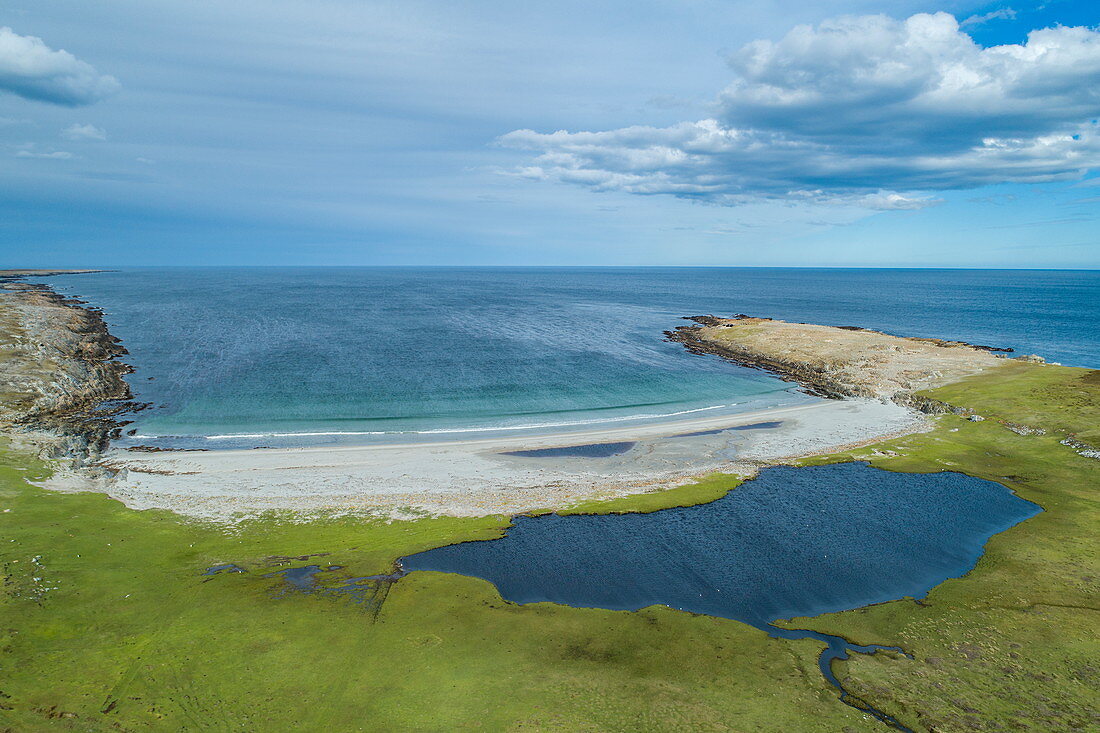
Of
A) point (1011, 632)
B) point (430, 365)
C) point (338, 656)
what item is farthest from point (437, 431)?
point (1011, 632)

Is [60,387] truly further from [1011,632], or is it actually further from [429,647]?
[1011,632]

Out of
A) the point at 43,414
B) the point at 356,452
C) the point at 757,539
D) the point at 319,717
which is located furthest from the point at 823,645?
the point at 43,414

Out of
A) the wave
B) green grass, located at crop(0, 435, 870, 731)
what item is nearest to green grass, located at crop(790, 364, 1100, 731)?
green grass, located at crop(0, 435, 870, 731)

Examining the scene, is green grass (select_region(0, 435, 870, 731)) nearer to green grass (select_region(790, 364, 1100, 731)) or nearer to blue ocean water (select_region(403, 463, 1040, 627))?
blue ocean water (select_region(403, 463, 1040, 627))

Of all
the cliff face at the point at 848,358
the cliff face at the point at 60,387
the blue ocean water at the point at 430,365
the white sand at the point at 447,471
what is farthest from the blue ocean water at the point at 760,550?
the cliff face at the point at 60,387

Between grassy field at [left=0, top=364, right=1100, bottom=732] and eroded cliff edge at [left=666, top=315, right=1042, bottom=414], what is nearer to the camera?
grassy field at [left=0, top=364, right=1100, bottom=732]

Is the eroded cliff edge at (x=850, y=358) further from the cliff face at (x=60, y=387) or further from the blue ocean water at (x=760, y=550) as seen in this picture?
the cliff face at (x=60, y=387)
